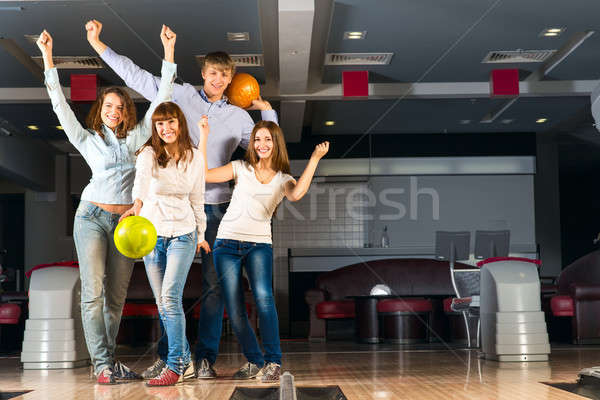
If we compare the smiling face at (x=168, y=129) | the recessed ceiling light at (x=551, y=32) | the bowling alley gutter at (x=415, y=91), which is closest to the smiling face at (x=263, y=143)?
the smiling face at (x=168, y=129)

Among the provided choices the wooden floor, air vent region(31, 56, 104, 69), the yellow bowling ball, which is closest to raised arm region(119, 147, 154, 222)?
the yellow bowling ball

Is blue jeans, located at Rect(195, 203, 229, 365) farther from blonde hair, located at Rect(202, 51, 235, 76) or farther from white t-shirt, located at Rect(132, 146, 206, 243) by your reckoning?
blonde hair, located at Rect(202, 51, 235, 76)

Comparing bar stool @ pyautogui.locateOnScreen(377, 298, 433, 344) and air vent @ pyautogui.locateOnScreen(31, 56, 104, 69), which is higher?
air vent @ pyautogui.locateOnScreen(31, 56, 104, 69)

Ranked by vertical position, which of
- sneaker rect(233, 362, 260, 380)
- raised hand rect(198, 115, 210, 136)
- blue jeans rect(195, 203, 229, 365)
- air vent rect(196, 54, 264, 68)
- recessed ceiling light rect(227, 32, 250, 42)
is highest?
recessed ceiling light rect(227, 32, 250, 42)

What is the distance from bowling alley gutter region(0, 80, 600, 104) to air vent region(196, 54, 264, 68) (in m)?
0.62

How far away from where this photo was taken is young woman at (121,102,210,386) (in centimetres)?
284

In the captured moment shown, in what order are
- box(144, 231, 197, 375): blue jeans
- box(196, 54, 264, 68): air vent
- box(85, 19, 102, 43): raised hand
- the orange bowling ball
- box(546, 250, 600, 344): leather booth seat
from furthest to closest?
box(196, 54, 264, 68): air vent
box(546, 250, 600, 344): leather booth seat
the orange bowling ball
box(85, 19, 102, 43): raised hand
box(144, 231, 197, 375): blue jeans

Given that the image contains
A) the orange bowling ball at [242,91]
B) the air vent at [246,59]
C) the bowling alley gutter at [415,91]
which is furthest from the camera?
the bowling alley gutter at [415,91]

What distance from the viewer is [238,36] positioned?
5.87 m

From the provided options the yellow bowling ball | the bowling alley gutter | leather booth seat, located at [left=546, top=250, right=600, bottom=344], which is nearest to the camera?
the yellow bowling ball

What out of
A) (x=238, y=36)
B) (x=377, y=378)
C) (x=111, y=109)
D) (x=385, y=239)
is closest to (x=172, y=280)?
(x=111, y=109)

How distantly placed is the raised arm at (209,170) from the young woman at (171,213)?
125mm

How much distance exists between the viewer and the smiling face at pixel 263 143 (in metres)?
3.09

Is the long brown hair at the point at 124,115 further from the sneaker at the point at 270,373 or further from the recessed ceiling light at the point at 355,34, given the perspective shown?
the recessed ceiling light at the point at 355,34
